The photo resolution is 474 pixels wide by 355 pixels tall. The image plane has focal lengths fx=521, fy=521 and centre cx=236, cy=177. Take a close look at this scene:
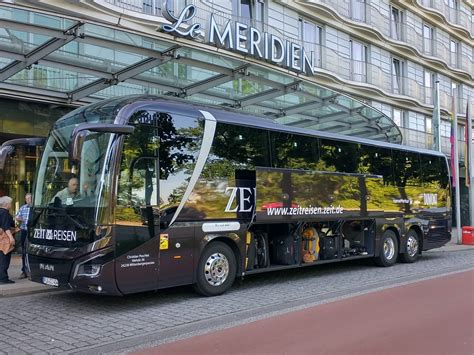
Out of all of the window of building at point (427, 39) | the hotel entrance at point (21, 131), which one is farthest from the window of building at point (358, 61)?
the hotel entrance at point (21, 131)

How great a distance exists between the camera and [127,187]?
8086mm

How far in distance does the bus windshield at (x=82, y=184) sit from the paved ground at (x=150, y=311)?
1.48 metres

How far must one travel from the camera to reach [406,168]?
49.1 ft

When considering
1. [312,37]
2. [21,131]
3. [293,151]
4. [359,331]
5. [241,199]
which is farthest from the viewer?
[312,37]

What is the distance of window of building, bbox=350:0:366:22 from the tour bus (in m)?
16.5

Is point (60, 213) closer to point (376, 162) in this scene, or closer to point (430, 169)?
point (376, 162)

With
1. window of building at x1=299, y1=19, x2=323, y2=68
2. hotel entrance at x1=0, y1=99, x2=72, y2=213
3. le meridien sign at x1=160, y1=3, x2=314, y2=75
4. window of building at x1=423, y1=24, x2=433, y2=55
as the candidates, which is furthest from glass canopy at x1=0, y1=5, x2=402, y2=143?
window of building at x1=423, y1=24, x2=433, y2=55

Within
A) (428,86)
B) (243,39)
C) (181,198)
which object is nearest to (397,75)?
(428,86)

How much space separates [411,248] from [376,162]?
314 cm

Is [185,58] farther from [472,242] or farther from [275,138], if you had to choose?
[472,242]

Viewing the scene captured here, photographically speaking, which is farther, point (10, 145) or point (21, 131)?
point (21, 131)

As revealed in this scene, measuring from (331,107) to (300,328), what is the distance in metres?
11.5

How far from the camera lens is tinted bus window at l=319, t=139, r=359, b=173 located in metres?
12.0

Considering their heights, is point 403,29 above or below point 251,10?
above
